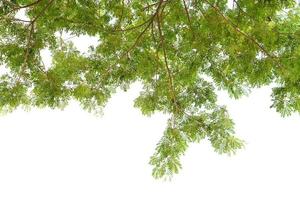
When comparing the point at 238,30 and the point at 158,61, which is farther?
the point at 158,61

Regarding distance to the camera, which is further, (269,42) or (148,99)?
(148,99)

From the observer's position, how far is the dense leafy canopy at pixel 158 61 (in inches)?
171

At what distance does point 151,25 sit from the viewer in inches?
190

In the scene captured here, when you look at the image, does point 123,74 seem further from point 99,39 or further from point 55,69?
point 55,69

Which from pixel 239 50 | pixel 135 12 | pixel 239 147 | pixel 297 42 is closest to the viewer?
pixel 297 42

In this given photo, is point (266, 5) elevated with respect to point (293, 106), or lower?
elevated

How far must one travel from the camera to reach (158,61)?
5.22 m

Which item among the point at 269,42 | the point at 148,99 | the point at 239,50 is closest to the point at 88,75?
the point at 148,99

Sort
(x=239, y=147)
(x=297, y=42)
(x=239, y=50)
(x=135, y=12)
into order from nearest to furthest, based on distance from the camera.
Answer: (x=297, y=42) < (x=239, y=50) < (x=239, y=147) < (x=135, y=12)

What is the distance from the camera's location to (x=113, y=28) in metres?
5.10

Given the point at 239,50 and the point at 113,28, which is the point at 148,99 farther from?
the point at 239,50

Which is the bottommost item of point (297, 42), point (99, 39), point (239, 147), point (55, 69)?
point (239, 147)

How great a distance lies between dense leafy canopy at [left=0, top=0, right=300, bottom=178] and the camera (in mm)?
4336

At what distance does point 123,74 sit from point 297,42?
2222 millimetres
